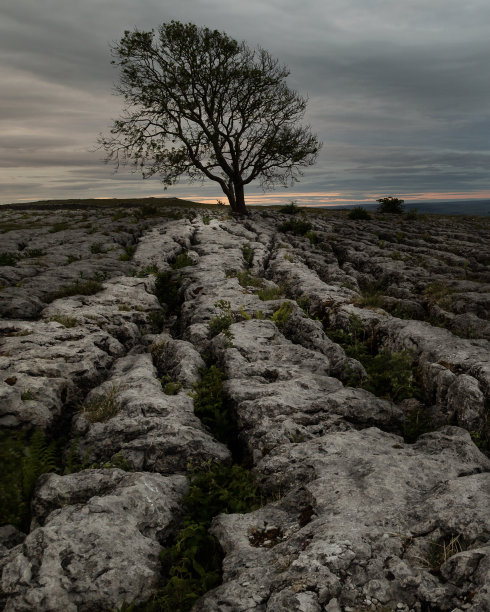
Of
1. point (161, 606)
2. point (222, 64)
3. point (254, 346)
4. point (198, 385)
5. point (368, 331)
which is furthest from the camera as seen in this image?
point (222, 64)

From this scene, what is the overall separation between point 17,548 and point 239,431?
4995 millimetres

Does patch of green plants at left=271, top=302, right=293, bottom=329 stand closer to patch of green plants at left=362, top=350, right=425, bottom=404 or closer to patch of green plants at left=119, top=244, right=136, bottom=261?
patch of green plants at left=362, top=350, right=425, bottom=404

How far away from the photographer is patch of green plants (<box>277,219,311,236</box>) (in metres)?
33.3

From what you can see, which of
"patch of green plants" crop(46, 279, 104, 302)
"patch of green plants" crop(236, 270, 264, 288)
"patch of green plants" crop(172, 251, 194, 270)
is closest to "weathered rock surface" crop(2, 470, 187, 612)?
"patch of green plants" crop(46, 279, 104, 302)

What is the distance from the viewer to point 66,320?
1295 centimetres

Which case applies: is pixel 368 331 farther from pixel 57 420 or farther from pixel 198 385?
pixel 57 420

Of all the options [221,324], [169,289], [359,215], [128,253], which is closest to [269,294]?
[221,324]

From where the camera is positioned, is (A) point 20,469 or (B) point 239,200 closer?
(A) point 20,469

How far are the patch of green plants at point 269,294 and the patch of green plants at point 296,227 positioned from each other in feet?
52.7

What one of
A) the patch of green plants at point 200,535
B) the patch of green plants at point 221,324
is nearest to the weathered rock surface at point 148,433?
the patch of green plants at point 200,535

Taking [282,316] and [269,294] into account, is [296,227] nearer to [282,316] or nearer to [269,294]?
[269,294]

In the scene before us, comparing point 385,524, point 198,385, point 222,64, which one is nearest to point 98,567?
point 385,524

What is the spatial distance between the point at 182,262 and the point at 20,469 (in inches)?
630

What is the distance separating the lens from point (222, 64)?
116 feet
